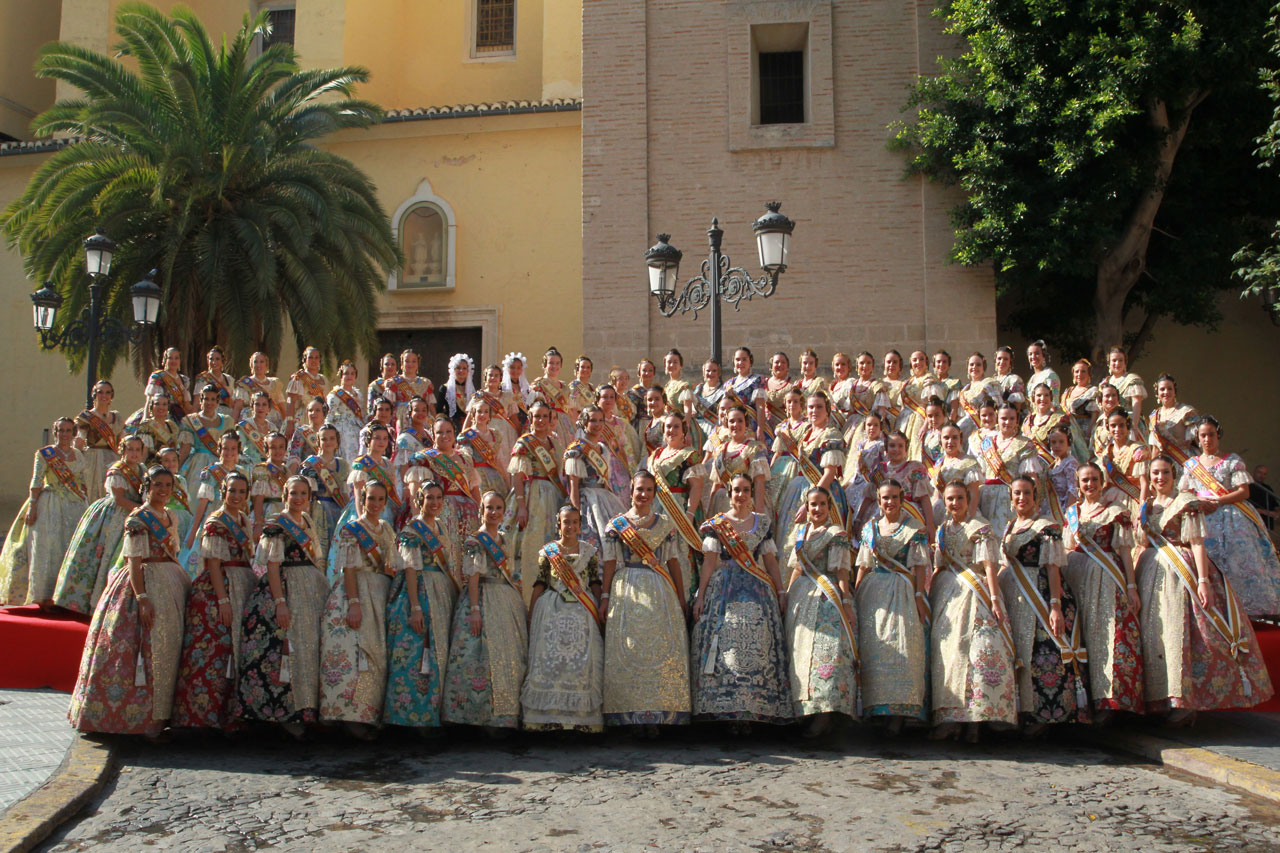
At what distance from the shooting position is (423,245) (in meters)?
20.5

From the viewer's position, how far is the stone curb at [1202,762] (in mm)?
6339

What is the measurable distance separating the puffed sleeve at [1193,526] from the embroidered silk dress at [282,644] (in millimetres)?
5519

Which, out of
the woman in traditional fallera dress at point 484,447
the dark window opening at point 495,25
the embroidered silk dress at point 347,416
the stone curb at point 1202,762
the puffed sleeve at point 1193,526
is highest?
the dark window opening at point 495,25

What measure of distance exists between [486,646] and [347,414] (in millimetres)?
5504

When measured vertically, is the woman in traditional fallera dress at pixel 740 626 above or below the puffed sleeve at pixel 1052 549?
below

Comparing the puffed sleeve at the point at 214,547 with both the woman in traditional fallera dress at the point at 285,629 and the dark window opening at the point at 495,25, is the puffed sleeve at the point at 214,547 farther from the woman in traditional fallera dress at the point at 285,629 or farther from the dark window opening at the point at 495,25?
the dark window opening at the point at 495,25

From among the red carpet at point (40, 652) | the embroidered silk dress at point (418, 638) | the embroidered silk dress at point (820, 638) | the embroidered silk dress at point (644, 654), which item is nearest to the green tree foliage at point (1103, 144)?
the embroidered silk dress at point (820, 638)

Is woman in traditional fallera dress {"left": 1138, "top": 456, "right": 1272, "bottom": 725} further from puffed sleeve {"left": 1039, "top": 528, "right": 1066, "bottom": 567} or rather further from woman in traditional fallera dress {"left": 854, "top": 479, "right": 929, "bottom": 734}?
woman in traditional fallera dress {"left": 854, "top": 479, "right": 929, "bottom": 734}

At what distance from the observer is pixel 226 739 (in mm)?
7410

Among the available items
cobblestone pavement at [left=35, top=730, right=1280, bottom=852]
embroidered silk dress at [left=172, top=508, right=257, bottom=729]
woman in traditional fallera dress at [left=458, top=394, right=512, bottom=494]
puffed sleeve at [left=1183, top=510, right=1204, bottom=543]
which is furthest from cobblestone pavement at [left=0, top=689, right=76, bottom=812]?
puffed sleeve at [left=1183, top=510, right=1204, bottom=543]

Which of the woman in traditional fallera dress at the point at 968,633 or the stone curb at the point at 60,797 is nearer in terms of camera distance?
the stone curb at the point at 60,797

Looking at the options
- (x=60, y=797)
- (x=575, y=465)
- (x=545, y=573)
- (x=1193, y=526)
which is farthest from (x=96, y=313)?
(x=1193, y=526)

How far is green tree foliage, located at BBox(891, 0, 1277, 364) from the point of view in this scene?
46.9 ft

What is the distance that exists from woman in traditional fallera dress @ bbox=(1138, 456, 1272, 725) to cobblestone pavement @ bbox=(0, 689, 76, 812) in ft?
21.5
